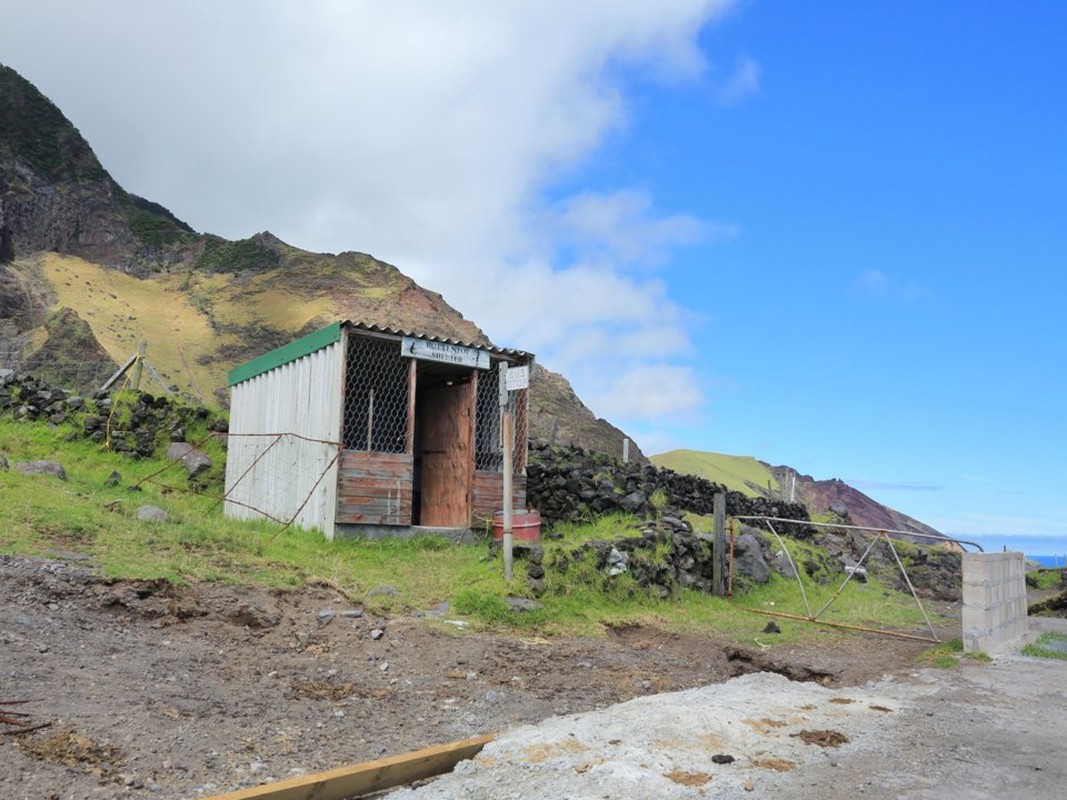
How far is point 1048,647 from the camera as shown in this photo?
376 inches

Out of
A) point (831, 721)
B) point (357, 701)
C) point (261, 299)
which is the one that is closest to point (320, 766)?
point (357, 701)

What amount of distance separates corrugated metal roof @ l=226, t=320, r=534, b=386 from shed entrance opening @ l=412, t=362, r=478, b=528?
68 cm

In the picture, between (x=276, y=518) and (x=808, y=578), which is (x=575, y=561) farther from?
(x=808, y=578)

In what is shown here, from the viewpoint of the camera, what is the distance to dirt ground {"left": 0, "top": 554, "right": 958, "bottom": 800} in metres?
4.16

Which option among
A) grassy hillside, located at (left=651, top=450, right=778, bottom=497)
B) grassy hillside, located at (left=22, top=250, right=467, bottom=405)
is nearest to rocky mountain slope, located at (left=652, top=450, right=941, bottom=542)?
grassy hillside, located at (left=651, top=450, right=778, bottom=497)

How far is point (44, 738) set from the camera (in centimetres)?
409

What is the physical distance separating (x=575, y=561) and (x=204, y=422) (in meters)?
10.2

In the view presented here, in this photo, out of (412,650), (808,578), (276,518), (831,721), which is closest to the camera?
(831,721)

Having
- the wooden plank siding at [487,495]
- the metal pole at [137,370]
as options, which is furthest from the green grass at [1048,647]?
the metal pole at [137,370]

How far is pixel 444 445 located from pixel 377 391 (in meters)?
1.59

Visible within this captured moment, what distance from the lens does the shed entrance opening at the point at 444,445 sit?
13.0 metres

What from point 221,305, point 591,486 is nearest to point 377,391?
point 591,486

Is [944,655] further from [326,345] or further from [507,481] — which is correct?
[326,345]

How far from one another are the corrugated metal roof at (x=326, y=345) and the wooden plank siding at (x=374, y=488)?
1.89 m
